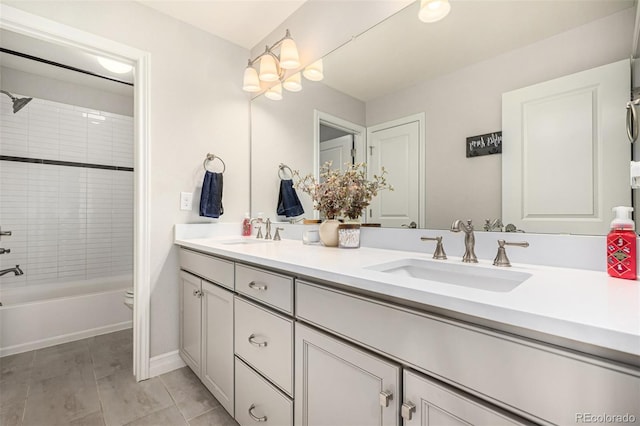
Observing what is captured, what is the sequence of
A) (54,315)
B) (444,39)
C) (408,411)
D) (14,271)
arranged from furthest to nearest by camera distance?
(14,271)
(54,315)
(444,39)
(408,411)

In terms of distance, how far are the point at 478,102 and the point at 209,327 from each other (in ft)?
5.29

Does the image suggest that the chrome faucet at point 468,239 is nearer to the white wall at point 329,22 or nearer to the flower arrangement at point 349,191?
the flower arrangement at point 349,191

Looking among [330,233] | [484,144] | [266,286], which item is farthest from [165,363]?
[484,144]

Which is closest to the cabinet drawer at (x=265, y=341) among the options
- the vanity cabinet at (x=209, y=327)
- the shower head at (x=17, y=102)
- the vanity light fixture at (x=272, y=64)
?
the vanity cabinet at (x=209, y=327)

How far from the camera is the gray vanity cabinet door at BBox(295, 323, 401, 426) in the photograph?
2.38ft

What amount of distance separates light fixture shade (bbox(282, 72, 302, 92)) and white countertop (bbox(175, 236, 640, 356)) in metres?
1.47

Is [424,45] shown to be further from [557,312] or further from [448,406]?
[448,406]

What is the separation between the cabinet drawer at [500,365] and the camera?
451 millimetres

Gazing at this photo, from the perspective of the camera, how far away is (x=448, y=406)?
61 centimetres

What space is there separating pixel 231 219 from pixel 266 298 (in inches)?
48.5

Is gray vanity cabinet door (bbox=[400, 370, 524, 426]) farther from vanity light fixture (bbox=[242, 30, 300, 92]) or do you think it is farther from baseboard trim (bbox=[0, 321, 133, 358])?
baseboard trim (bbox=[0, 321, 133, 358])

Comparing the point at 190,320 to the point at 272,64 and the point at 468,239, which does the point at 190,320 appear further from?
the point at 272,64

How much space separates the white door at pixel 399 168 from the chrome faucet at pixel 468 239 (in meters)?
0.23

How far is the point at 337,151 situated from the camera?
5.53 ft
